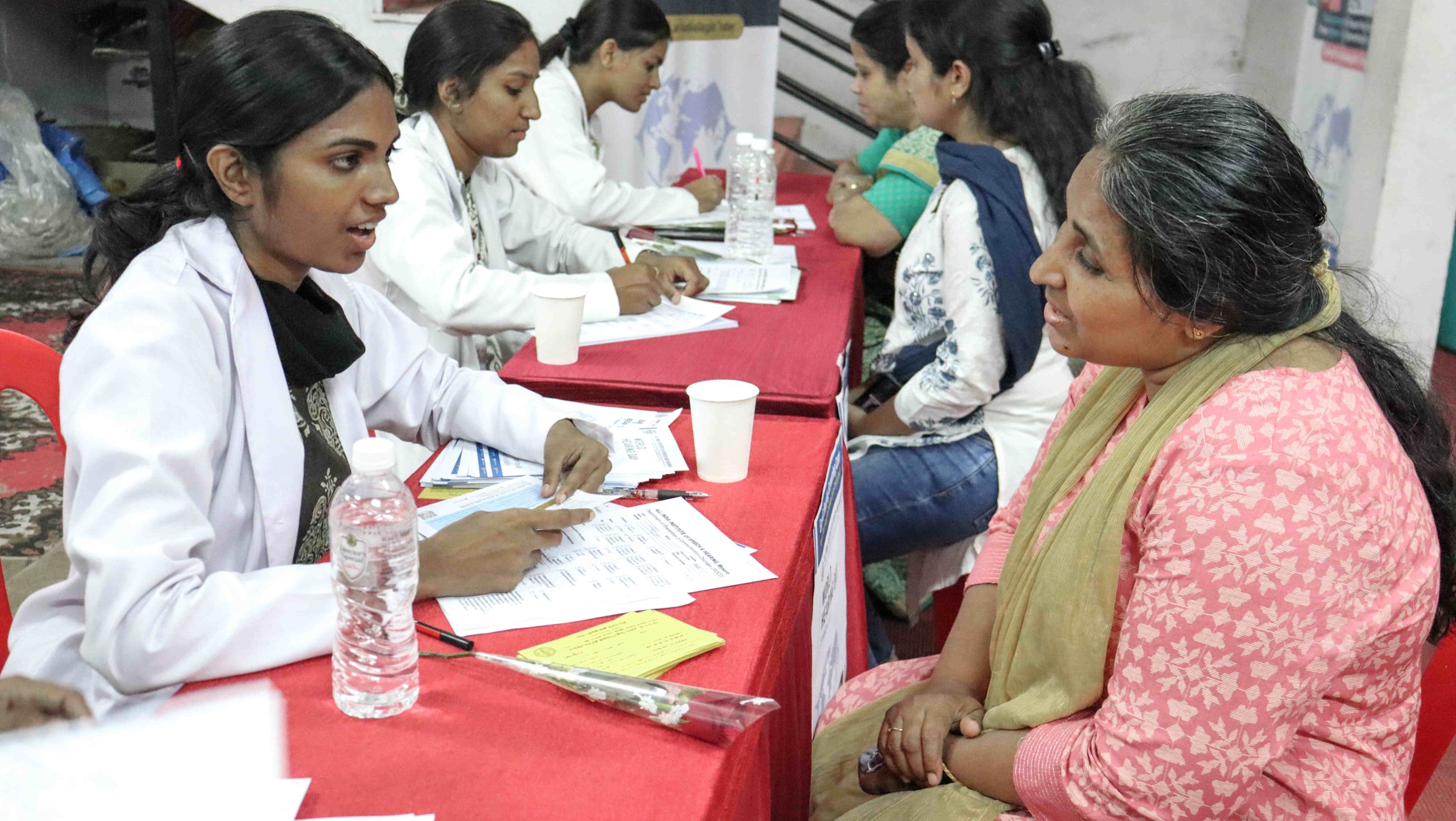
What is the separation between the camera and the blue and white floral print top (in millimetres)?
2193

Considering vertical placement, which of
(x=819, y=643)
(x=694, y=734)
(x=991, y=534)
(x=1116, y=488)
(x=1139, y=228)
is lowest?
(x=819, y=643)

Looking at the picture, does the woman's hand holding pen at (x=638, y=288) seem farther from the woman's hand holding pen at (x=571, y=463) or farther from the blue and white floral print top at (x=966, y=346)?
the woman's hand holding pen at (x=571, y=463)

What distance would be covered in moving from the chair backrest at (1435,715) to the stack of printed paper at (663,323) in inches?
52.0

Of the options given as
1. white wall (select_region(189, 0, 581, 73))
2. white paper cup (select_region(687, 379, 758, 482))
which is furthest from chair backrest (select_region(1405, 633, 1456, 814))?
white wall (select_region(189, 0, 581, 73))

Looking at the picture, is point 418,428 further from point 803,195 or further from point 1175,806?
point 803,195

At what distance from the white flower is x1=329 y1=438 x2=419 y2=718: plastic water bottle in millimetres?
217

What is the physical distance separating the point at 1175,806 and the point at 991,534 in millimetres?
568

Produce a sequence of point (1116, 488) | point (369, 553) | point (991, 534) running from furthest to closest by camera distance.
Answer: point (991, 534) → point (1116, 488) → point (369, 553)

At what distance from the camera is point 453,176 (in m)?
2.50

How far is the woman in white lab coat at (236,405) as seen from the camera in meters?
1.05

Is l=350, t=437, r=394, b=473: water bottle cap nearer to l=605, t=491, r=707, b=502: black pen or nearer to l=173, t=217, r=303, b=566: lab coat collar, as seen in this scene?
l=173, t=217, r=303, b=566: lab coat collar

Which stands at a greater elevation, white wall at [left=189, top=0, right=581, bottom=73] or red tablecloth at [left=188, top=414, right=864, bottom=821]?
white wall at [left=189, top=0, right=581, bottom=73]

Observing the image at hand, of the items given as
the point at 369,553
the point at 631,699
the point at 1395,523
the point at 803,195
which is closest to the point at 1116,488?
the point at 1395,523

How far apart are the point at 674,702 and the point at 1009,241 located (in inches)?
54.9
